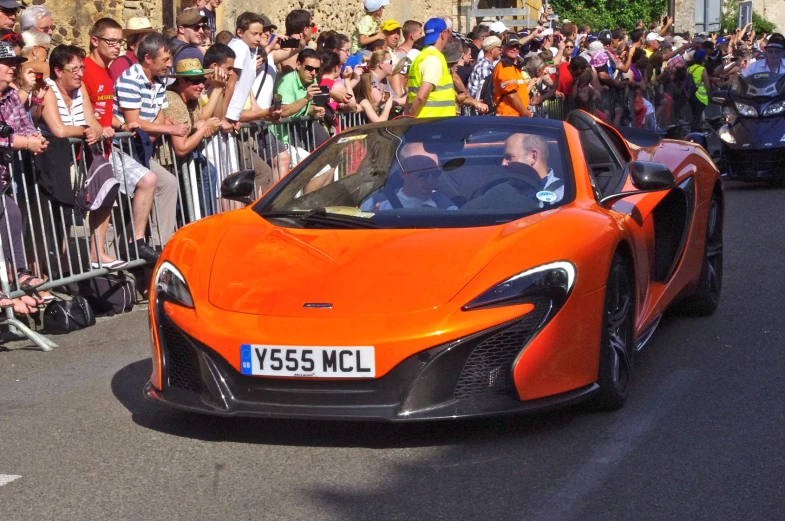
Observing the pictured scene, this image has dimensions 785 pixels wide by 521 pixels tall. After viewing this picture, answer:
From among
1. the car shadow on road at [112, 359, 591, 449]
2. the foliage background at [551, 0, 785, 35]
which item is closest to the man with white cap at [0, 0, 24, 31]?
the car shadow on road at [112, 359, 591, 449]

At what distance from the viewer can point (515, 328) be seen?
4.78 m

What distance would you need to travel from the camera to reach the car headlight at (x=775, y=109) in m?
15.0

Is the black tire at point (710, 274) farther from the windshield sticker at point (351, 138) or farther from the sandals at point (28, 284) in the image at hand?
the sandals at point (28, 284)

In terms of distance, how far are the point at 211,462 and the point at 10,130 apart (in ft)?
11.7

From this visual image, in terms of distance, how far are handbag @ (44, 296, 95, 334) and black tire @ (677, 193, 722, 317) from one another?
12.2 feet

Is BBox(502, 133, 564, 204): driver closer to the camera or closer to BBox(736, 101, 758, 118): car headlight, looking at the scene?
the camera

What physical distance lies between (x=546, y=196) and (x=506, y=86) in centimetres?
759

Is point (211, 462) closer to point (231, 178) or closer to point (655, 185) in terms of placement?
point (231, 178)

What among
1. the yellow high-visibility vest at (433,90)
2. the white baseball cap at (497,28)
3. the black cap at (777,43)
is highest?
the yellow high-visibility vest at (433,90)

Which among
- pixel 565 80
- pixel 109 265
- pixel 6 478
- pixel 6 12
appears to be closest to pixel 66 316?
pixel 109 265

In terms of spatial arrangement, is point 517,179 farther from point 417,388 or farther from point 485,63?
point 485,63

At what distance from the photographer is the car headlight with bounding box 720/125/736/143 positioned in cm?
1504

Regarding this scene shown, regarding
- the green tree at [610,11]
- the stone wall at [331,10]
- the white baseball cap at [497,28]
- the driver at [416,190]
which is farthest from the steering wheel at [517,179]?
the green tree at [610,11]

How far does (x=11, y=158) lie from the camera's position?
26.1 ft
